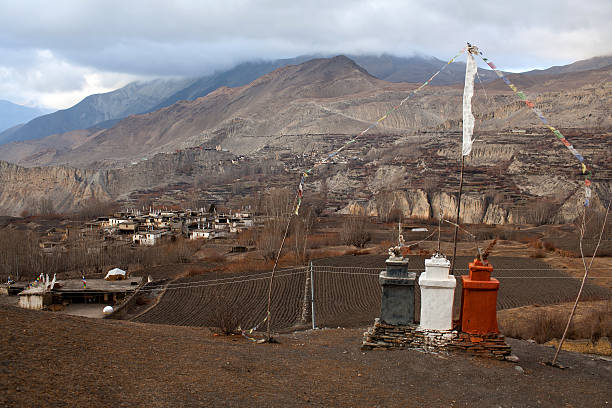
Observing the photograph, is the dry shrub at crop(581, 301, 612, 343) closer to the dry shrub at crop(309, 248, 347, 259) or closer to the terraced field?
the terraced field

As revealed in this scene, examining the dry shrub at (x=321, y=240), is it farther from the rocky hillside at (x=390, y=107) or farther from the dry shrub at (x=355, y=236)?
the rocky hillside at (x=390, y=107)

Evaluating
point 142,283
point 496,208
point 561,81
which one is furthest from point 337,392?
point 561,81

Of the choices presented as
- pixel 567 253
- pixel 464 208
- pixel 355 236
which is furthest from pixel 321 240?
pixel 464 208

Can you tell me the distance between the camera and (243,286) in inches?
1302

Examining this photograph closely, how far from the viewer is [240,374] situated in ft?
24.9

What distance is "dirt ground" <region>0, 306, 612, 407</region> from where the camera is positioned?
6.29 m

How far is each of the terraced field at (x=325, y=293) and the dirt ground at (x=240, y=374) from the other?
9847 mm

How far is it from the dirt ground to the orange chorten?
2.03 ft

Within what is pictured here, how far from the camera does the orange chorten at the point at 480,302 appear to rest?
920 cm

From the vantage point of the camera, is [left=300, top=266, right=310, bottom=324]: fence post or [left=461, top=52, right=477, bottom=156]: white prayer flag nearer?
[left=461, top=52, right=477, bottom=156]: white prayer flag

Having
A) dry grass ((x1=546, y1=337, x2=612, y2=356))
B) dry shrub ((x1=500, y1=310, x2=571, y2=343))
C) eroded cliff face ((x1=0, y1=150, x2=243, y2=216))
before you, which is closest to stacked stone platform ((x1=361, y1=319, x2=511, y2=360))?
dry grass ((x1=546, y1=337, x2=612, y2=356))

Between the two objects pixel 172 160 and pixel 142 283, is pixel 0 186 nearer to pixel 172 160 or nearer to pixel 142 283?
pixel 172 160

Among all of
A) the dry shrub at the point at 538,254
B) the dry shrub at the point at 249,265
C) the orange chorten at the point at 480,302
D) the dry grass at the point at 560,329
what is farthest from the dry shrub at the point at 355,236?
the orange chorten at the point at 480,302

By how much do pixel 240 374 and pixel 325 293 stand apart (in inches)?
867
